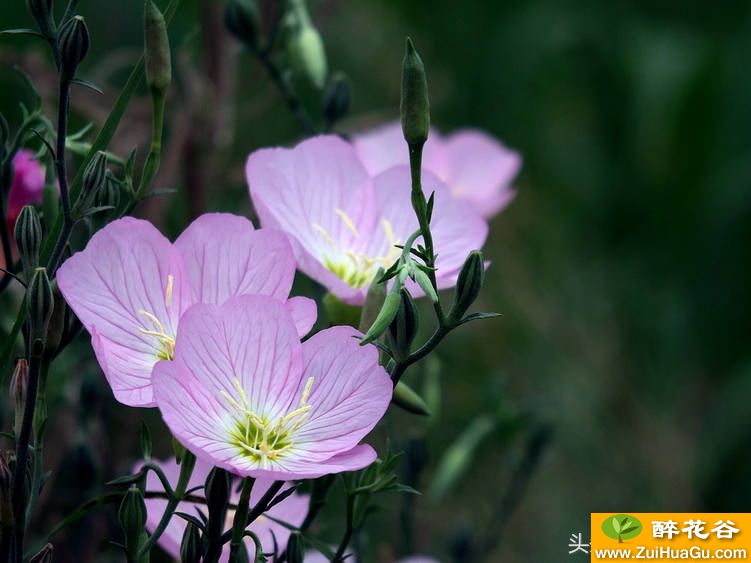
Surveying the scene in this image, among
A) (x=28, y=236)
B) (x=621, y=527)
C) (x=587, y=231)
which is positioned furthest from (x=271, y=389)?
(x=587, y=231)

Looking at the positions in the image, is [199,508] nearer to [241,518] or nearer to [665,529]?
[241,518]

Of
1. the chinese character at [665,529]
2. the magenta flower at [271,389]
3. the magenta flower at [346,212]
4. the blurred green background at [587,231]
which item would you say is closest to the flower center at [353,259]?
the magenta flower at [346,212]

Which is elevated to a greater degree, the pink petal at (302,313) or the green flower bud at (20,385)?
the pink petal at (302,313)

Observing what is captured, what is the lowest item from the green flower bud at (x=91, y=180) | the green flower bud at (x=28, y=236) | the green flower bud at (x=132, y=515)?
the green flower bud at (x=132, y=515)

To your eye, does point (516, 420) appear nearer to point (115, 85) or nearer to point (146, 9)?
point (146, 9)

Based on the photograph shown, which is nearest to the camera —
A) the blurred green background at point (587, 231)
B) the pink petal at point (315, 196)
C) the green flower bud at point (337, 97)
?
the pink petal at point (315, 196)

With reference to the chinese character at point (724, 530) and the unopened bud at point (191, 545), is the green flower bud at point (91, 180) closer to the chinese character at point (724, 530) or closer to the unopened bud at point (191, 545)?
the unopened bud at point (191, 545)

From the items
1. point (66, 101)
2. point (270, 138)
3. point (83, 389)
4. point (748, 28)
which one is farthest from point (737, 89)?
point (66, 101)
